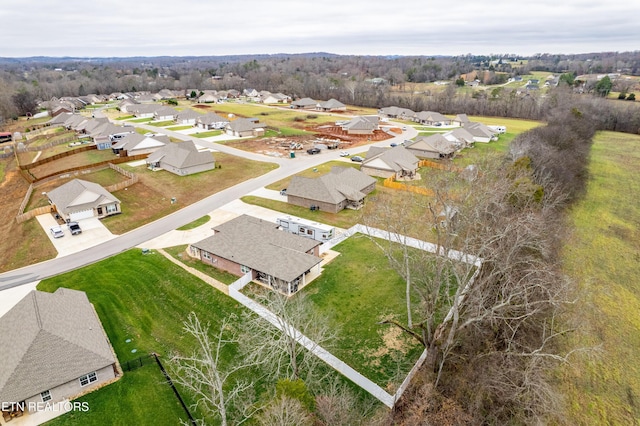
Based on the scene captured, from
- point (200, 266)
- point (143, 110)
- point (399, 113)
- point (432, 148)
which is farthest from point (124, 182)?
point (399, 113)

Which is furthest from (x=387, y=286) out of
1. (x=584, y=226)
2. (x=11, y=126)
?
(x=11, y=126)

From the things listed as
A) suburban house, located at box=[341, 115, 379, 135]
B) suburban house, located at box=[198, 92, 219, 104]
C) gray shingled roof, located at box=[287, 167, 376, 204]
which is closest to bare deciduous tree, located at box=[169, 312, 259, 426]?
gray shingled roof, located at box=[287, 167, 376, 204]

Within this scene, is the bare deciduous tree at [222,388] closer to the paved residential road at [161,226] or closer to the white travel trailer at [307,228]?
the white travel trailer at [307,228]

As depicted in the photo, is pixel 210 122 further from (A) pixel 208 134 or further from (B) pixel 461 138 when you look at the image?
(B) pixel 461 138

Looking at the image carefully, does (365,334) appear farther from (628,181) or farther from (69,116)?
(69,116)

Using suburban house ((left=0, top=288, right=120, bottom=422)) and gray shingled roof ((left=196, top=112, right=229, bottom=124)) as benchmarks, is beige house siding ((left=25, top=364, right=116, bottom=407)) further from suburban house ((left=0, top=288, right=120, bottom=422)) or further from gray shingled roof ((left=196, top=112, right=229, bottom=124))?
gray shingled roof ((left=196, top=112, right=229, bottom=124))

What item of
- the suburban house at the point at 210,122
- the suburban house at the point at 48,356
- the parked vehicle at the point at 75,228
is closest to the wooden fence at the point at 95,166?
the parked vehicle at the point at 75,228
